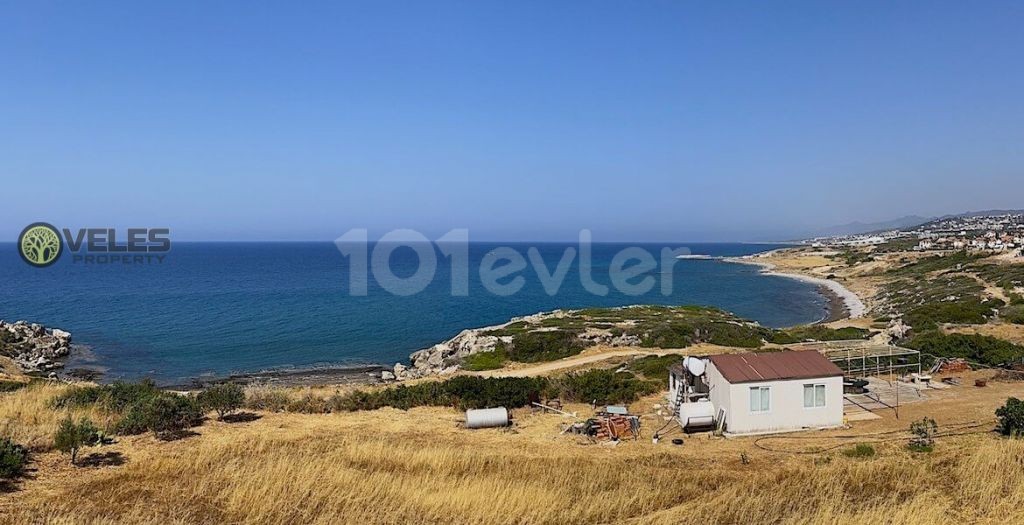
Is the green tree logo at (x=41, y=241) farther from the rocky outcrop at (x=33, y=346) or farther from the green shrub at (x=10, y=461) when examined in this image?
the green shrub at (x=10, y=461)

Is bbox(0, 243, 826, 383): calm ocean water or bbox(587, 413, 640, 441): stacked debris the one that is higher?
bbox(587, 413, 640, 441): stacked debris

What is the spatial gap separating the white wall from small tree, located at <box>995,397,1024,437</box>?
12.5 feet

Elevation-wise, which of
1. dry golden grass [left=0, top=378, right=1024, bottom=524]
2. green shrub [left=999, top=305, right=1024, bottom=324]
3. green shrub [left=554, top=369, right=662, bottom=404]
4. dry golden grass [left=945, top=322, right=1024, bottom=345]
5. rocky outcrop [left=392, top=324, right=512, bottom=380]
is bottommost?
rocky outcrop [left=392, top=324, right=512, bottom=380]

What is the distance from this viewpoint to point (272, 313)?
62.2 meters

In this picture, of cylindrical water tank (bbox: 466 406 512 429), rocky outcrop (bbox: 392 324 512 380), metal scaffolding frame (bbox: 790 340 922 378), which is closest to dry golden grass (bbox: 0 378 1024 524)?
cylindrical water tank (bbox: 466 406 512 429)

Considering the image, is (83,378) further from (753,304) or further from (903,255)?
(903,255)

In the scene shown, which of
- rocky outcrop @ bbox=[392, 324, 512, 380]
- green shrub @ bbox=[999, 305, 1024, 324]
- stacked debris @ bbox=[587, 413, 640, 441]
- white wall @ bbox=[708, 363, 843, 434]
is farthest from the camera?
rocky outcrop @ bbox=[392, 324, 512, 380]

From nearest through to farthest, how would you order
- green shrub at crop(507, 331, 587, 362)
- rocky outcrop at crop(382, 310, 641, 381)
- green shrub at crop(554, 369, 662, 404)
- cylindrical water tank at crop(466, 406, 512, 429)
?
cylindrical water tank at crop(466, 406, 512, 429)
green shrub at crop(554, 369, 662, 404)
green shrub at crop(507, 331, 587, 362)
rocky outcrop at crop(382, 310, 641, 381)

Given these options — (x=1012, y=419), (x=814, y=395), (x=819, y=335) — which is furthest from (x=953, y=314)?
(x=814, y=395)

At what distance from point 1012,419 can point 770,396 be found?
5868 millimetres

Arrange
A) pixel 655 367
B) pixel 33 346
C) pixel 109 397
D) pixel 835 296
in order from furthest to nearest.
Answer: pixel 835 296
pixel 33 346
pixel 655 367
pixel 109 397

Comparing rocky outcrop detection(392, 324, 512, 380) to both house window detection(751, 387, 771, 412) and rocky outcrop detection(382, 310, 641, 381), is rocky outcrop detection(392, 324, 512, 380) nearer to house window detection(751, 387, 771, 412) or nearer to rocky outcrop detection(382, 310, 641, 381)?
rocky outcrop detection(382, 310, 641, 381)

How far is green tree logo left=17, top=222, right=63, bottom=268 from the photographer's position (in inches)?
2196

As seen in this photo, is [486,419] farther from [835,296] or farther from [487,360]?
[835,296]
